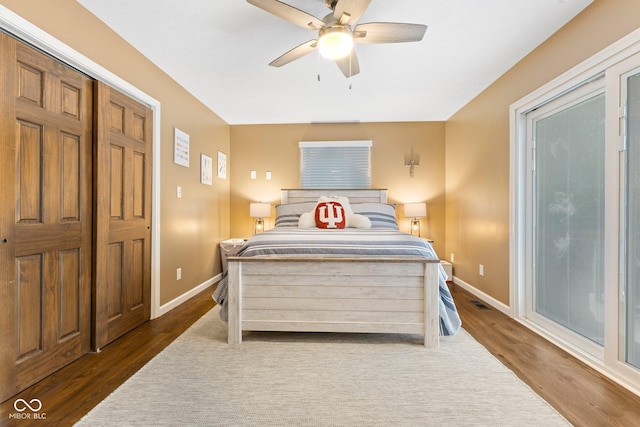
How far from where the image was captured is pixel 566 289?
2361 millimetres

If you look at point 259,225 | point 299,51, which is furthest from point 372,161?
point 299,51

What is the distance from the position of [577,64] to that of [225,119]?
13.3ft

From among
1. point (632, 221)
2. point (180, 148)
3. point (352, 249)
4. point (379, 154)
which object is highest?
point (379, 154)

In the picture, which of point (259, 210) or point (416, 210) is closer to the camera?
point (416, 210)

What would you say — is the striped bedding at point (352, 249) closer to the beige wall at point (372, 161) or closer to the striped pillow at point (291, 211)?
the striped pillow at point (291, 211)

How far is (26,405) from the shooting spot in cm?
155

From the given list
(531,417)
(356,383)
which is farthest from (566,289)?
(356,383)

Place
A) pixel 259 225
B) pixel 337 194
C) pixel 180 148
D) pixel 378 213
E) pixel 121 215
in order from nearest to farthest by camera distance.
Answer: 1. pixel 121 215
2. pixel 180 148
3. pixel 378 213
4. pixel 337 194
5. pixel 259 225

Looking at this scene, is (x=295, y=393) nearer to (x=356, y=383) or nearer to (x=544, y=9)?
(x=356, y=383)

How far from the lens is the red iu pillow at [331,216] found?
12.1 feet

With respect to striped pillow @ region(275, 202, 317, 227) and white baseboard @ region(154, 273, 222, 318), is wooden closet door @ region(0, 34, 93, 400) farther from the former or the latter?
striped pillow @ region(275, 202, 317, 227)

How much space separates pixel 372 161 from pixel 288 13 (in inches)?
121

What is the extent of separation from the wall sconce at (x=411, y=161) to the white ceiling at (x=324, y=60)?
30.0 inches

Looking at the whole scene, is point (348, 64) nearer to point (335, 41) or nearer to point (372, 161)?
point (335, 41)
